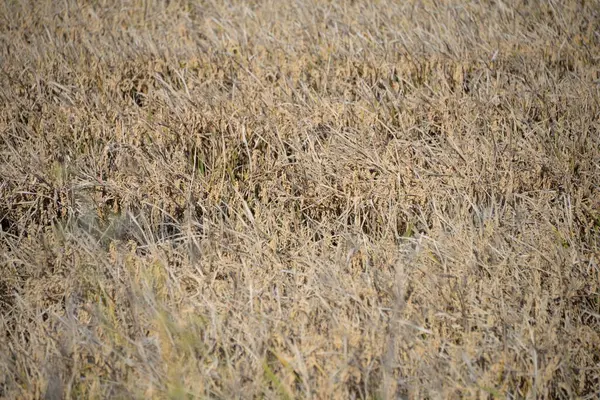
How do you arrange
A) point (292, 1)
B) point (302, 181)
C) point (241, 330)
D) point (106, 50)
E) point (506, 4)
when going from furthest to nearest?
point (292, 1) → point (506, 4) → point (106, 50) → point (302, 181) → point (241, 330)

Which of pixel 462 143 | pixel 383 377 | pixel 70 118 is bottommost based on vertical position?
pixel 383 377

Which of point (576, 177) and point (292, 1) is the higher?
point (292, 1)

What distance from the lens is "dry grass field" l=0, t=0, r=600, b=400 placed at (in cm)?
162

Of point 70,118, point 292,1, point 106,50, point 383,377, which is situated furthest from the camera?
point 292,1

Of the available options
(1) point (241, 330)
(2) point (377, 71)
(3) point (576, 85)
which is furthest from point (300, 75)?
(1) point (241, 330)

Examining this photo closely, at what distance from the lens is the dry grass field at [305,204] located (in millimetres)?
1616

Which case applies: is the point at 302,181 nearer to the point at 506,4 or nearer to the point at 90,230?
the point at 90,230

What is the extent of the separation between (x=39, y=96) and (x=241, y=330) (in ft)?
5.50

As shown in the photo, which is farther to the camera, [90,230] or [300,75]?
[300,75]

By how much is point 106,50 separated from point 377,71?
140 cm

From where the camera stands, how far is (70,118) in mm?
2689

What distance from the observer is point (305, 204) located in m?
Result: 2.37

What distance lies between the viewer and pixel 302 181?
7.84 ft

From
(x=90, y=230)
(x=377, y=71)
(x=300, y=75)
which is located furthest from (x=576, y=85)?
(x=90, y=230)
